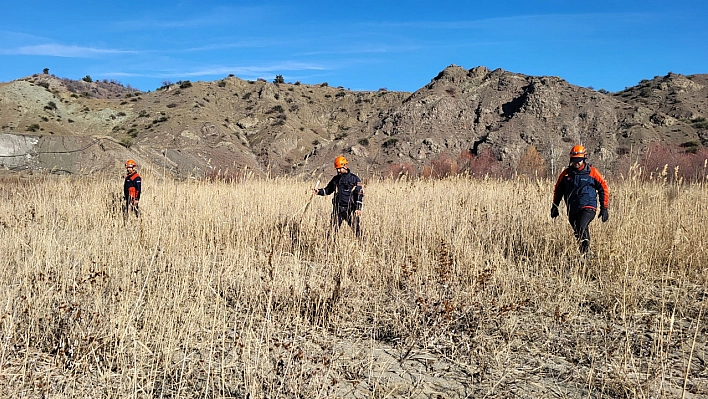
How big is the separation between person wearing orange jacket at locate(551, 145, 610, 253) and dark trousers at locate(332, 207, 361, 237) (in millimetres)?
2674

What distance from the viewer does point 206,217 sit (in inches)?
285

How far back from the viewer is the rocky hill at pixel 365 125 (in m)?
28.1

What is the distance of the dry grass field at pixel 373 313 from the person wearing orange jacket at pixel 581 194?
30cm

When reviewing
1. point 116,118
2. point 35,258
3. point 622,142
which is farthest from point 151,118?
point 35,258

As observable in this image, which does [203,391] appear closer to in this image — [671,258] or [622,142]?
[671,258]

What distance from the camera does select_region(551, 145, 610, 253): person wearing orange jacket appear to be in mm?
5828

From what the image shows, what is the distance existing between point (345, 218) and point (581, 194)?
329 cm

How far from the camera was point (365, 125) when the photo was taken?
39.6 m

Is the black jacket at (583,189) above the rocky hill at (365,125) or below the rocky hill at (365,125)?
below

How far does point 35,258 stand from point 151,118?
4089cm

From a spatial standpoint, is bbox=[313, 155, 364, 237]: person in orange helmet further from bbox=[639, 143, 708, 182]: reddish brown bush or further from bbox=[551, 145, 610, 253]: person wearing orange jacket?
bbox=[639, 143, 708, 182]: reddish brown bush

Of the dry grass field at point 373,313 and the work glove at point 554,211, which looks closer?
the dry grass field at point 373,313

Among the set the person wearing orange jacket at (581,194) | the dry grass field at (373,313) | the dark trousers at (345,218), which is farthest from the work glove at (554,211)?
the dark trousers at (345,218)

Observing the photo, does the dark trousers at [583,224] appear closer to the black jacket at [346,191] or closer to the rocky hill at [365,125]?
the black jacket at [346,191]
